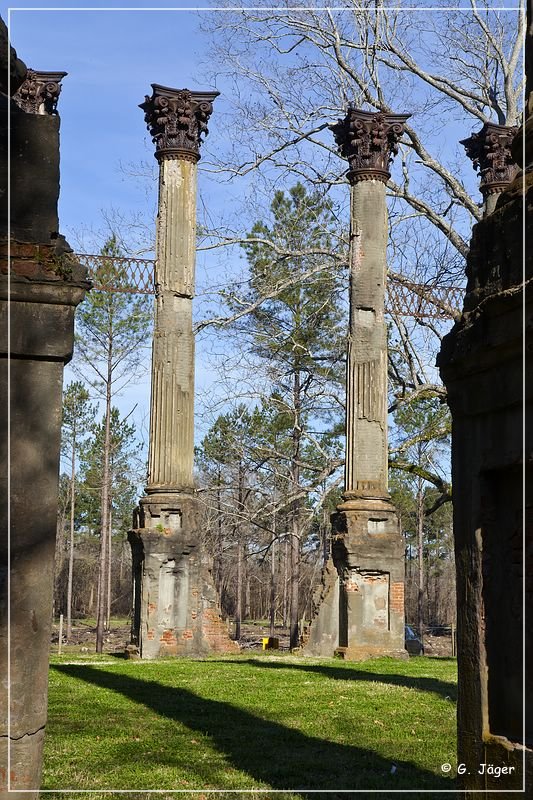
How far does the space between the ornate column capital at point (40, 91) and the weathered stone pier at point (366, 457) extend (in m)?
5.66

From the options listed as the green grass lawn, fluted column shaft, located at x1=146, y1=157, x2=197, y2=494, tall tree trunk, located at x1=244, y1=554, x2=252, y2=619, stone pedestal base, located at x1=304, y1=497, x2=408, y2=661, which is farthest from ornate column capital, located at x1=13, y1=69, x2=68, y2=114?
tall tree trunk, located at x1=244, y1=554, x2=252, y2=619

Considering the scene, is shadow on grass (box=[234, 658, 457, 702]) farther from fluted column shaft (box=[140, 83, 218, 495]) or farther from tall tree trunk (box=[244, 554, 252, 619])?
tall tree trunk (box=[244, 554, 252, 619])

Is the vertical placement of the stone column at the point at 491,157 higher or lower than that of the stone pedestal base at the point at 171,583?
higher

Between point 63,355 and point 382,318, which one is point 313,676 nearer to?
point 382,318

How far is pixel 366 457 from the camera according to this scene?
19.1 m

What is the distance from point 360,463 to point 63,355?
46.2 ft

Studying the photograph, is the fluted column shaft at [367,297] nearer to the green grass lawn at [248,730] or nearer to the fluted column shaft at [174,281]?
the fluted column shaft at [174,281]

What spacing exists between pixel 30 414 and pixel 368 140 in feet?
50.2

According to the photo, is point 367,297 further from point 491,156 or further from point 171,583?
point 171,583

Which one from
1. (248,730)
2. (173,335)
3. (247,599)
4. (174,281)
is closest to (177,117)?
(174,281)

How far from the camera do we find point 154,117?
20.0 meters

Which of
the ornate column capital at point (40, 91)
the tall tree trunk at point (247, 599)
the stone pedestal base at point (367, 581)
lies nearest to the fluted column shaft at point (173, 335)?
the ornate column capital at point (40, 91)

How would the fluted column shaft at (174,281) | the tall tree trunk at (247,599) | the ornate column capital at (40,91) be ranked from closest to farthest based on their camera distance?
the fluted column shaft at (174,281) < the ornate column capital at (40,91) < the tall tree trunk at (247,599)

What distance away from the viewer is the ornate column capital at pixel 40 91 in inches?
778
